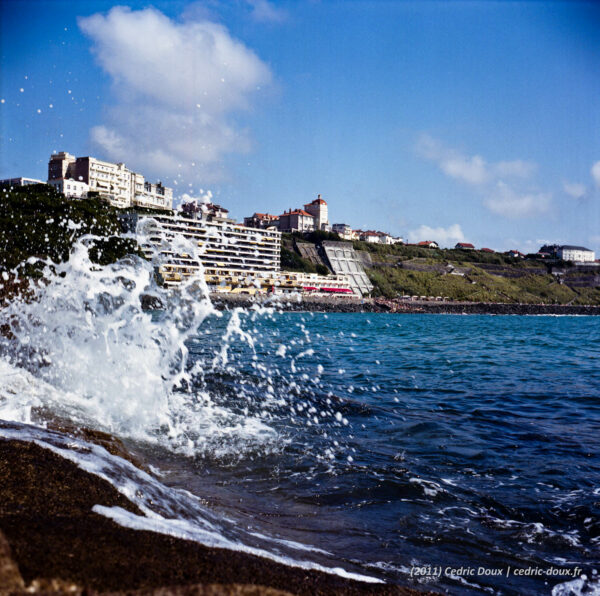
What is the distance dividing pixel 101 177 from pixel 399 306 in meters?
68.9

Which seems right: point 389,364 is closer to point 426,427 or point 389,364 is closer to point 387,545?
point 426,427

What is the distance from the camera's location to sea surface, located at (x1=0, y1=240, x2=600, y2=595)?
14.3ft

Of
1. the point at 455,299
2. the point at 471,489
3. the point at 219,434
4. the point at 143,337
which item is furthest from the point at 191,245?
the point at 455,299

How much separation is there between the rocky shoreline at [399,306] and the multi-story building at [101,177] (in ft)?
124

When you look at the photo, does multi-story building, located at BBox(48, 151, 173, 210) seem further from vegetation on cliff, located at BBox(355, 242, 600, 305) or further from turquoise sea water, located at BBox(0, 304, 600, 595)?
turquoise sea water, located at BBox(0, 304, 600, 595)

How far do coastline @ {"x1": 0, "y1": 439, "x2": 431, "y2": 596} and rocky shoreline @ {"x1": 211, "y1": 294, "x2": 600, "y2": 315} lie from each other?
251ft

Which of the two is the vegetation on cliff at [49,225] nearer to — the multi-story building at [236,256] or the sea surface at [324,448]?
the multi-story building at [236,256]

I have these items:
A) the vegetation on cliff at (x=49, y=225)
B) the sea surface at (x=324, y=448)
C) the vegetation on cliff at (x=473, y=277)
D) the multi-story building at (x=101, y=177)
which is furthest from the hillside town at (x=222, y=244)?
the sea surface at (x=324, y=448)

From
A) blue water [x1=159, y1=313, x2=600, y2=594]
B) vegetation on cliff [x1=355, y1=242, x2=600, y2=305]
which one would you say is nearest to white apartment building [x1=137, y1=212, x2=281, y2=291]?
vegetation on cliff [x1=355, y1=242, x2=600, y2=305]

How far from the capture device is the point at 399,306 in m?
110

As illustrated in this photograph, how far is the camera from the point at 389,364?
17906mm

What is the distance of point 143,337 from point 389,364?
31.9ft

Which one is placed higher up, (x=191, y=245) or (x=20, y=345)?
(x=191, y=245)

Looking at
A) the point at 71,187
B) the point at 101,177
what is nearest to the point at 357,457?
the point at 71,187
